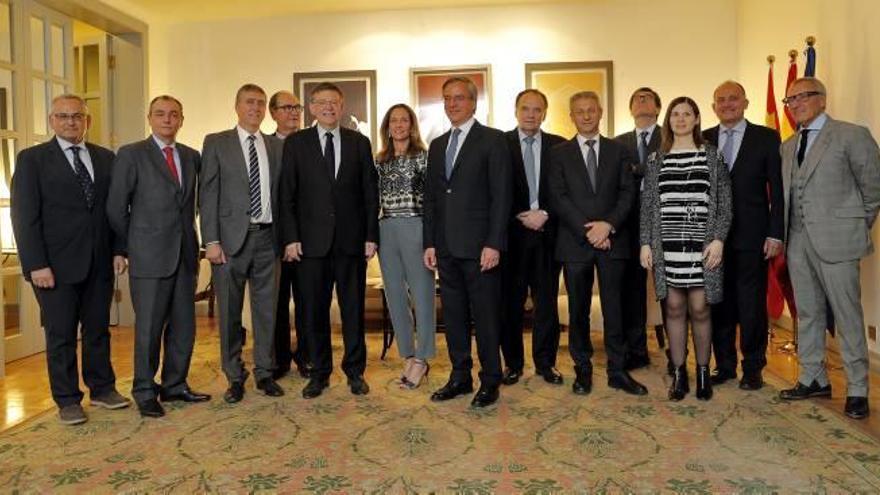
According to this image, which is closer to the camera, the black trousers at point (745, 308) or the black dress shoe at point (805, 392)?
the black dress shoe at point (805, 392)

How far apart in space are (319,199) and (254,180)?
1.30ft

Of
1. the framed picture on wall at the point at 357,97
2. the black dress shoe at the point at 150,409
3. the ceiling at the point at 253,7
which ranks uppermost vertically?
the ceiling at the point at 253,7

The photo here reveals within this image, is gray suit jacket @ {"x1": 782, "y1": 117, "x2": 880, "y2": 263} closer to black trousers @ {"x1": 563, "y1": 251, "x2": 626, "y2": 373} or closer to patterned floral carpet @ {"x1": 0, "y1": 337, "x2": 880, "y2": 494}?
patterned floral carpet @ {"x1": 0, "y1": 337, "x2": 880, "y2": 494}

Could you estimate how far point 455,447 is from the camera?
3.04 meters

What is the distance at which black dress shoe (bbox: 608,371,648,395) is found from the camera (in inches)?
151

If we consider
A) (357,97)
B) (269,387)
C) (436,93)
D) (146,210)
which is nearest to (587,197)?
(269,387)

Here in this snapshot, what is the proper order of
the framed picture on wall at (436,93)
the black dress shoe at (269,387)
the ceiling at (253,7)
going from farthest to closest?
1. the framed picture on wall at (436,93)
2. the ceiling at (253,7)
3. the black dress shoe at (269,387)

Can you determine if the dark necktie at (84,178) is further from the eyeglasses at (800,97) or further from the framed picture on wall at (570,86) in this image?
the framed picture on wall at (570,86)

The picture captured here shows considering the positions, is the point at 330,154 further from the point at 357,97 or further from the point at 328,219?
the point at 357,97

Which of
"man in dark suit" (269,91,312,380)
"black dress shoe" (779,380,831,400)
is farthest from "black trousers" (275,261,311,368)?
"black dress shoe" (779,380,831,400)

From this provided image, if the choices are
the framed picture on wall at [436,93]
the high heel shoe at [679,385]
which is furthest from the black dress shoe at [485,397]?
the framed picture on wall at [436,93]

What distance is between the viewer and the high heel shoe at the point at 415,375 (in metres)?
4.11

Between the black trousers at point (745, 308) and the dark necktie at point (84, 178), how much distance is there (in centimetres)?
336

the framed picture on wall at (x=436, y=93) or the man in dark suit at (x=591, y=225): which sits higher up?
the framed picture on wall at (x=436, y=93)
